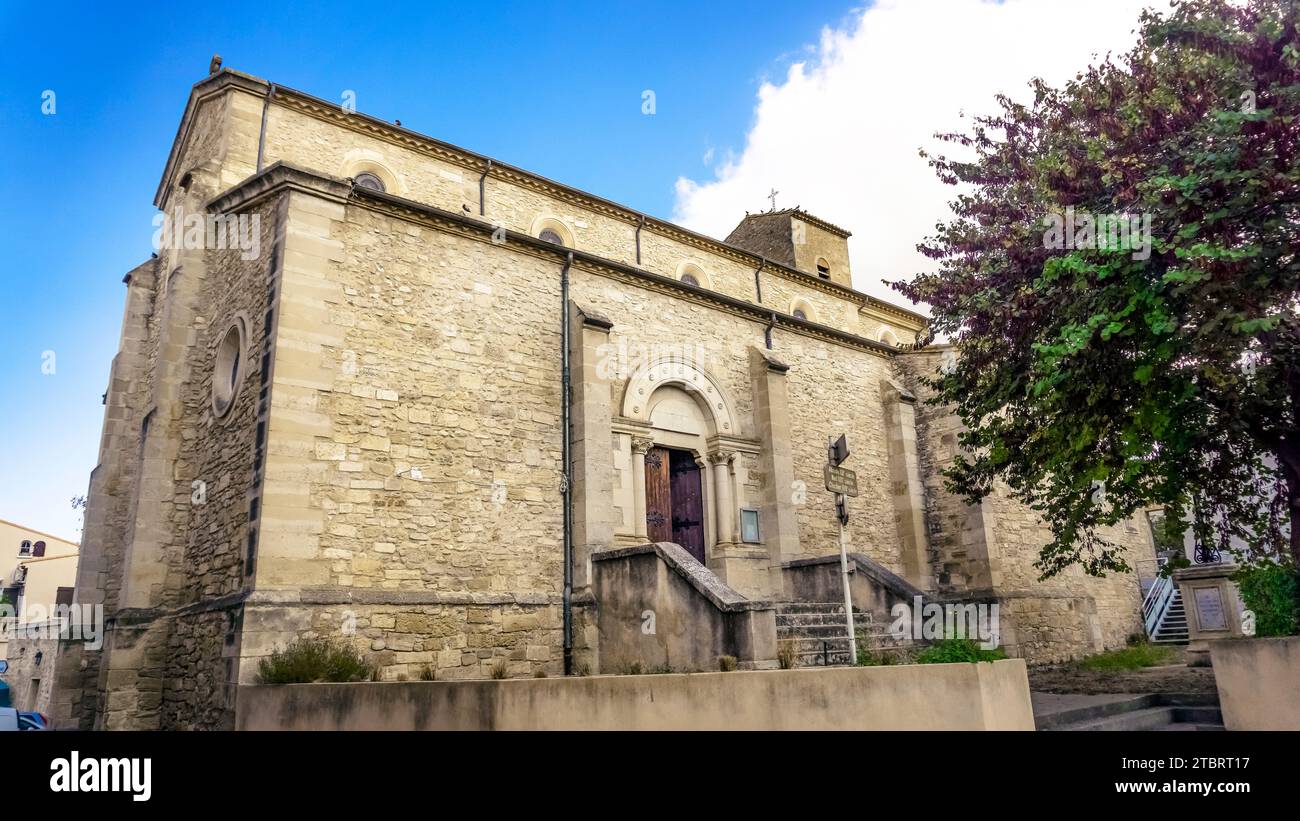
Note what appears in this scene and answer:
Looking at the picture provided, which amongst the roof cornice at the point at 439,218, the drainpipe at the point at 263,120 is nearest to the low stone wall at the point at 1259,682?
the roof cornice at the point at 439,218

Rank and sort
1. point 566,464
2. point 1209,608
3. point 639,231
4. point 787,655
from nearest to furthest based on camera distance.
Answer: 1. point 787,655
2. point 566,464
3. point 1209,608
4. point 639,231

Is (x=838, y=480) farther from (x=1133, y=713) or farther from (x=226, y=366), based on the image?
(x=226, y=366)

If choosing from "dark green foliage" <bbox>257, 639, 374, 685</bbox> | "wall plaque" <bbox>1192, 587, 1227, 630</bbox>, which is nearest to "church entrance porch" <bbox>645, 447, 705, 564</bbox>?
"dark green foliage" <bbox>257, 639, 374, 685</bbox>

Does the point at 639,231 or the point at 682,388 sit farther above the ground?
the point at 639,231

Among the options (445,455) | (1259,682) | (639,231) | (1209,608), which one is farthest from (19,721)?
(1209,608)

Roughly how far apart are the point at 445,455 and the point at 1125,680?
10870 millimetres

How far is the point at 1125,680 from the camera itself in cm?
1186

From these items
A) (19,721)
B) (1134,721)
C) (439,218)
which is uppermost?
(439,218)

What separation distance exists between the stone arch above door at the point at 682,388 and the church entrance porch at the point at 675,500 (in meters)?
0.81

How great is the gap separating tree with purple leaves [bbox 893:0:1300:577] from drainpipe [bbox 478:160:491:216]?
976cm

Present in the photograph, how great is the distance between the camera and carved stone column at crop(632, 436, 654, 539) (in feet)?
40.0

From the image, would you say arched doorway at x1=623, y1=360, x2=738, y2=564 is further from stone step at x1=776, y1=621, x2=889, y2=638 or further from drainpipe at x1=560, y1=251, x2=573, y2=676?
stone step at x1=776, y1=621, x2=889, y2=638

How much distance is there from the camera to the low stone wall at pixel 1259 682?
6.66 metres
